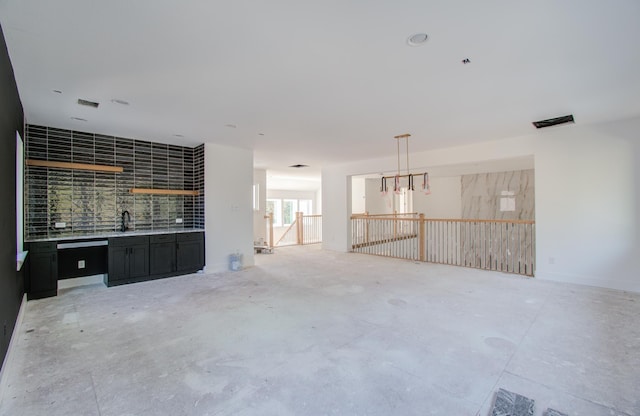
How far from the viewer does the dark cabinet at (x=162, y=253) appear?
5004 mm

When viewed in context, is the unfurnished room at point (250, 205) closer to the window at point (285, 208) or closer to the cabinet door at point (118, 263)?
the cabinet door at point (118, 263)

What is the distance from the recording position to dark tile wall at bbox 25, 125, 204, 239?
442 centimetres

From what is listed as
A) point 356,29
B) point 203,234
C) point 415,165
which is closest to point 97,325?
point 203,234

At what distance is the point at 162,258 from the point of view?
5.11 meters

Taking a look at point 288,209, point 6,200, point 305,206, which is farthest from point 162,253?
point 305,206

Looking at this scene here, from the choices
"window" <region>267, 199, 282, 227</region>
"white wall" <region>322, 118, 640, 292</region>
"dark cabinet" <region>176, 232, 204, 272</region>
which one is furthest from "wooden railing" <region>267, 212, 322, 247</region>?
"white wall" <region>322, 118, 640, 292</region>

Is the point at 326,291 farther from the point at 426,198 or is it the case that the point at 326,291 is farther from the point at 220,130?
the point at 426,198

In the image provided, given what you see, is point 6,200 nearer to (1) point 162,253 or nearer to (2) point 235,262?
(1) point 162,253

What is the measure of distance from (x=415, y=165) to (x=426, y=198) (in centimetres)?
488

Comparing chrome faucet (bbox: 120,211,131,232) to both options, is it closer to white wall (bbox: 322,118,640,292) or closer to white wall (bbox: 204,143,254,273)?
white wall (bbox: 204,143,254,273)

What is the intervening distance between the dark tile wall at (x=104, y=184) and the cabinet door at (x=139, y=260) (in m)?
0.69

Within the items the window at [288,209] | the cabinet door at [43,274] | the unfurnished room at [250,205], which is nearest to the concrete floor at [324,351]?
the unfurnished room at [250,205]

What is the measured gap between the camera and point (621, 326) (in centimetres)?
303

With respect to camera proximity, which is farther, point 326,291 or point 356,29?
point 326,291
